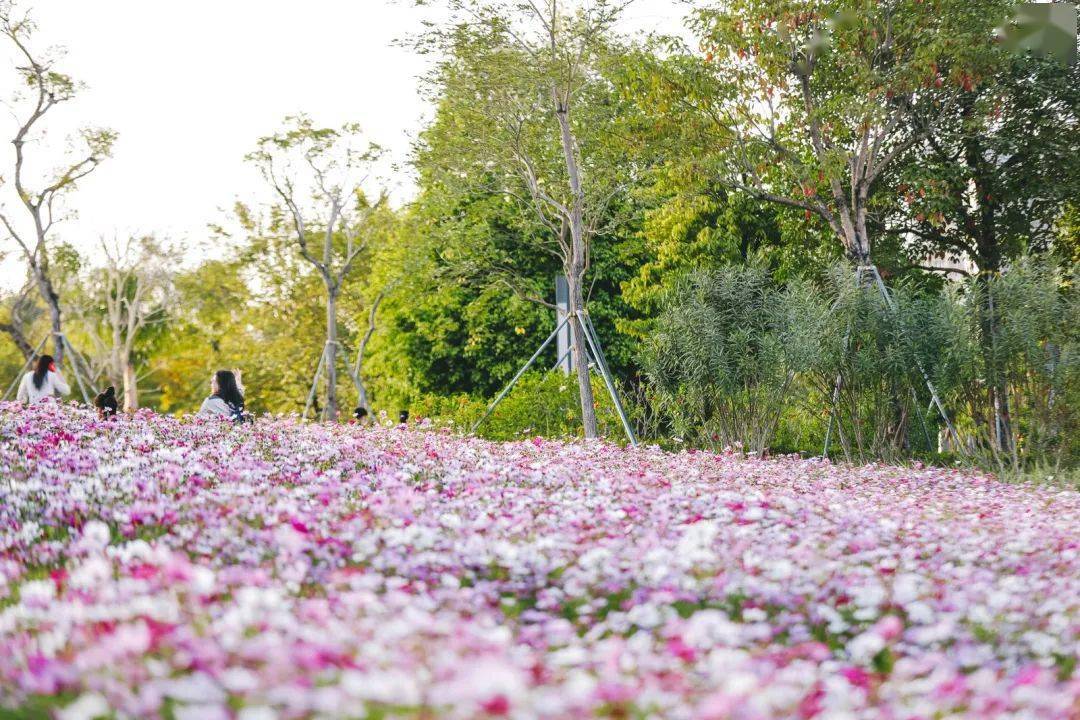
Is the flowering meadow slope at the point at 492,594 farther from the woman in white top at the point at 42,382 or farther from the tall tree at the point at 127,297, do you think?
the tall tree at the point at 127,297

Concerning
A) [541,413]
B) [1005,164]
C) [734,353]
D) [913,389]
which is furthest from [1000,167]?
[541,413]

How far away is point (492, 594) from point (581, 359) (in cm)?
1357

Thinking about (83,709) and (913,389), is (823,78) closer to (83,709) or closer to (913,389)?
(913,389)

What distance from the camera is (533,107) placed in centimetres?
1930

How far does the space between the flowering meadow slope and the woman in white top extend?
→ 236 inches

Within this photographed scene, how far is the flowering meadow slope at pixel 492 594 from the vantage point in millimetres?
2791

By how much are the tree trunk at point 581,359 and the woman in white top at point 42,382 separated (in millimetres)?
Result: 7831

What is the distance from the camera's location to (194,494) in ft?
22.4

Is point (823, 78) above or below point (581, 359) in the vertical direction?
→ above

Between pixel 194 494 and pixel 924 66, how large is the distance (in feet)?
52.1

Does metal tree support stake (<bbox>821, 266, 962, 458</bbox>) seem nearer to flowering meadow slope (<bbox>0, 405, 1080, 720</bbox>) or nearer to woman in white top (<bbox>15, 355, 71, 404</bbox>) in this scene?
flowering meadow slope (<bbox>0, 405, 1080, 720</bbox>)

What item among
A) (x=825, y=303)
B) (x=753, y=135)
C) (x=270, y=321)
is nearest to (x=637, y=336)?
(x=753, y=135)

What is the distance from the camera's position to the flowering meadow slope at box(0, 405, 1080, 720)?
279cm

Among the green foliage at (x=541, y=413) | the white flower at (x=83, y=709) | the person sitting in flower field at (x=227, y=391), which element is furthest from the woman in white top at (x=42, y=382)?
the white flower at (x=83, y=709)
